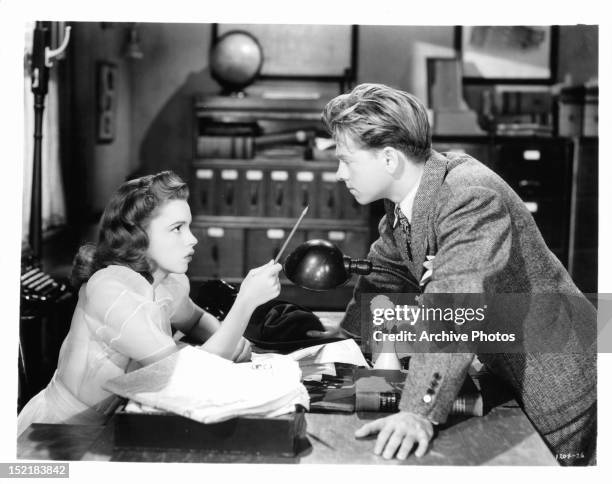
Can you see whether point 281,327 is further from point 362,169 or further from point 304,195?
point 304,195

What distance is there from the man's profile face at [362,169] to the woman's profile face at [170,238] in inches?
14.2

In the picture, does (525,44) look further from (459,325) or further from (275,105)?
(459,325)

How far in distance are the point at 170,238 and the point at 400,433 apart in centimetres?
71

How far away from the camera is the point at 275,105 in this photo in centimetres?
469

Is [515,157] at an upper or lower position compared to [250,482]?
upper

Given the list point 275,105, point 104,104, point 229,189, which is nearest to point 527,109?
point 275,105

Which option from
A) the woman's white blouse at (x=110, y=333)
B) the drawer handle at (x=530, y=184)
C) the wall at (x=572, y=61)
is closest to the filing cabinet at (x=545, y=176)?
the drawer handle at (x=530, y=184)

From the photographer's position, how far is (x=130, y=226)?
1.75 metres

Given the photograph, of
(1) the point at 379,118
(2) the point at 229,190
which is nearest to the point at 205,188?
(2) the point at 229,190

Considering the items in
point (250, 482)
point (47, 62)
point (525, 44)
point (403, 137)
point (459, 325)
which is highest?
point (525, 44)

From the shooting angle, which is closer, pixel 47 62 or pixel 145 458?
pixel 145 458

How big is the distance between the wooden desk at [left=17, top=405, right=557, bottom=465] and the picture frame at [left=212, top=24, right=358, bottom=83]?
13.1 feet

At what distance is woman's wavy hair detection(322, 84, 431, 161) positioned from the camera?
5.28ft

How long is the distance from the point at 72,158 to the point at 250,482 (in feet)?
10.9
